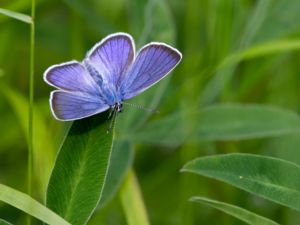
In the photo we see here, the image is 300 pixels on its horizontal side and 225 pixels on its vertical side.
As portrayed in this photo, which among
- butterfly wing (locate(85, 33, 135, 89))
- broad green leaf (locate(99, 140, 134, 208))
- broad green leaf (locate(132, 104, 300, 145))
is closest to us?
butterfly wing (locate(85, 33, 135, 89))

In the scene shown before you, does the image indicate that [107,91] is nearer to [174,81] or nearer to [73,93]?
[73,93]

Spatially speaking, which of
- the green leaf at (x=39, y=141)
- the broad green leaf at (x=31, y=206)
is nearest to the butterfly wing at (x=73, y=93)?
the broad green leaf at (x=31, y=206)

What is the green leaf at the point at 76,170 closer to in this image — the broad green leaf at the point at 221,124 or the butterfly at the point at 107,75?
the butterfly at the point at 107,75

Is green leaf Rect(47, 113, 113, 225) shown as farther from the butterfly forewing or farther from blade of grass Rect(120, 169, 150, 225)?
blade of grass Rect(120, 169, 150, 225)

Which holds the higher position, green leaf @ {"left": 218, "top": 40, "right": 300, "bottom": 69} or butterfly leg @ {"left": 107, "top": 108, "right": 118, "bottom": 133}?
green leaf @ {"left": 218, "top": 40, "right": 300, "bottom": 69}

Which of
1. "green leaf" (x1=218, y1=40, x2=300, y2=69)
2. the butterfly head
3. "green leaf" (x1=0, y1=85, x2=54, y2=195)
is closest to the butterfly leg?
the butterfly head

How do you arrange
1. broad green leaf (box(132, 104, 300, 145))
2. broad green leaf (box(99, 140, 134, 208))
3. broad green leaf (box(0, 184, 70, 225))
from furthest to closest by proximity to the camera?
broad green leaf (box(132, 104, 300, 145)) → broad green leaf (box(99, 140, 134, 208)) → broad green leaf (box(0, 184, 70, 225))
